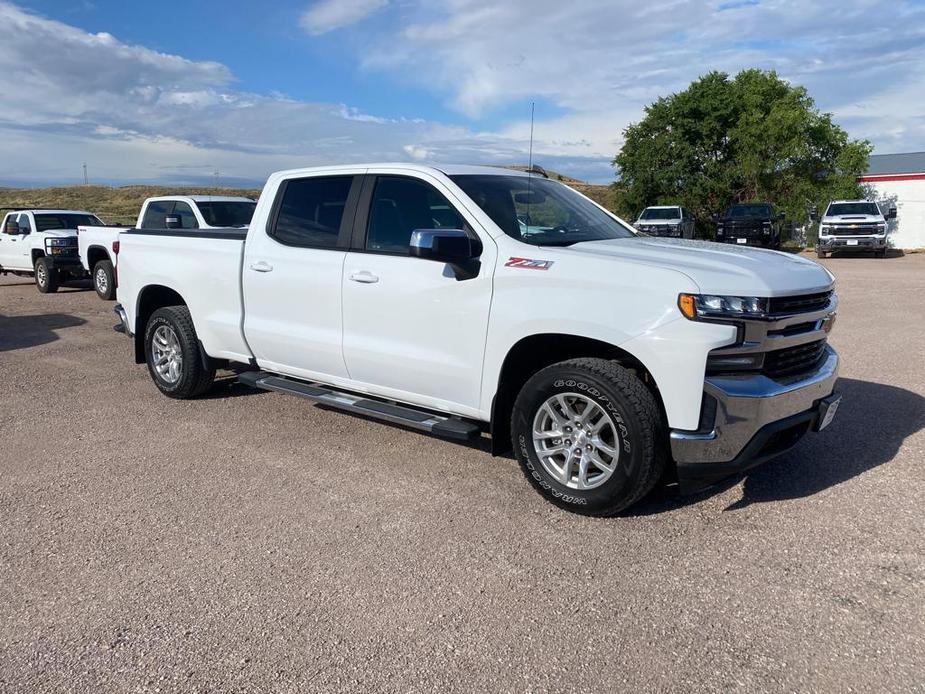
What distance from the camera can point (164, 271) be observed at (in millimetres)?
6480

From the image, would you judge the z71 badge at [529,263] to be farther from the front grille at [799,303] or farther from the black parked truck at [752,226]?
the black parked truck at [752,226]

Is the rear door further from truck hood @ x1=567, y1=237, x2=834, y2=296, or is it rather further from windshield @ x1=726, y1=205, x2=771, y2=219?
windshield @ x1=726, y1=205, x2=771, y2=219

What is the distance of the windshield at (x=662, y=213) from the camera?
27.5 metres

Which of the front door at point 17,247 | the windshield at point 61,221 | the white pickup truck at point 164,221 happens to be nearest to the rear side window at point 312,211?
the white pickup truck at point 164,221

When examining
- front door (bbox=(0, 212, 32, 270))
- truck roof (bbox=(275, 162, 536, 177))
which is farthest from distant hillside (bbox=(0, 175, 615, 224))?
truck roof (bbox=(275, 162, 536, 177))

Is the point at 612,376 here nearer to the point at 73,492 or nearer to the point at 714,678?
the point at 714,678

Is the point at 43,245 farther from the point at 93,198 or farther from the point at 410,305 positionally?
the point at 93,198

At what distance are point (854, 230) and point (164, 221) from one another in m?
21.7

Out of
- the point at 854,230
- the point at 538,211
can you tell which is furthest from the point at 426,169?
the point at 854,230

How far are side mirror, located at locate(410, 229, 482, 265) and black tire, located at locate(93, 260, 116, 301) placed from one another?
11.3m

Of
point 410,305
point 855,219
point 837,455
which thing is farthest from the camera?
point 855,219

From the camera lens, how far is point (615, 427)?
13.1 ft

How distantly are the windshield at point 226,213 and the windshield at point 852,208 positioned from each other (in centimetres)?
2081

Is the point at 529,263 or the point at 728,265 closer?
the point at 728,265
